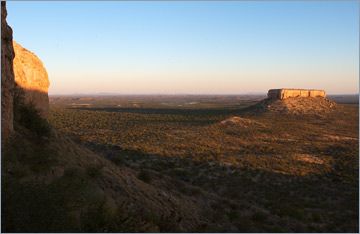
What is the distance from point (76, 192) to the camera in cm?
474

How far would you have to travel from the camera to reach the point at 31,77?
29.6 ft

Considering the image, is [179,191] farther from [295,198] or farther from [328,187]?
[328,187]

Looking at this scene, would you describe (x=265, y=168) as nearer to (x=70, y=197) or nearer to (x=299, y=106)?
(x=70, y=197)

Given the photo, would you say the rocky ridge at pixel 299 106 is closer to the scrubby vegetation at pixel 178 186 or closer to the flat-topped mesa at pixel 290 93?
the flat-topped mesa at pixel 290 93

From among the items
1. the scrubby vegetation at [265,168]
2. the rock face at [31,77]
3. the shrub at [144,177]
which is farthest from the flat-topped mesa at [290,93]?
the rock face at [31,77]

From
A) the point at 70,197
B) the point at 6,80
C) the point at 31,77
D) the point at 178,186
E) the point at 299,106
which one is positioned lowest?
the point at 178,186

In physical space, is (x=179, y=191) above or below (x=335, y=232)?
above

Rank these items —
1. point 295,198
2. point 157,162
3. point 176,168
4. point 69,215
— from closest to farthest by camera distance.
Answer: point 69,215 < point 295,198 < point 176,168 < point 157,162

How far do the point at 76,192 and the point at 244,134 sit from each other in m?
28.5

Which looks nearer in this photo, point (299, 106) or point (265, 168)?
point (265, 168)

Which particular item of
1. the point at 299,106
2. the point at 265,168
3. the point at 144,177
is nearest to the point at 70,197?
the point at 144,177

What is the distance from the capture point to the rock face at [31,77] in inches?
328

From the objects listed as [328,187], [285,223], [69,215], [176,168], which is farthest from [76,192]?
[328,187]

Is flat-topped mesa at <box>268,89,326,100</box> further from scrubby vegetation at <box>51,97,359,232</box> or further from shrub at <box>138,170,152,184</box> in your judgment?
shrub at <box>138,170,152,184</box>
